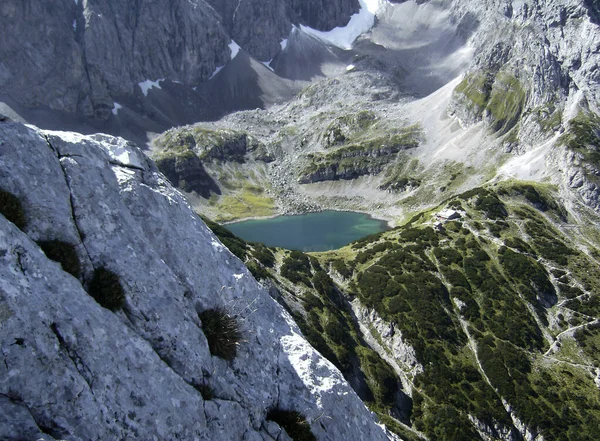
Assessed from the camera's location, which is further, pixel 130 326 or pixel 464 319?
pixel 464 319

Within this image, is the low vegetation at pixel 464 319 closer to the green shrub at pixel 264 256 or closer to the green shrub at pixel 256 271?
the green shrub at pixel 264 256

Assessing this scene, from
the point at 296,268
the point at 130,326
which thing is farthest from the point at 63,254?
→ the point at 296,268

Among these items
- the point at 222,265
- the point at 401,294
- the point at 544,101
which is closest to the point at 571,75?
the point at 544,101

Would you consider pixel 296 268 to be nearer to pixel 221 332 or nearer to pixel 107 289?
pixel 221 332

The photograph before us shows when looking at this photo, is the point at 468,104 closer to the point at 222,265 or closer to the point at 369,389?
the point at 369,389

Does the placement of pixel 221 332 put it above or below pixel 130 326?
below

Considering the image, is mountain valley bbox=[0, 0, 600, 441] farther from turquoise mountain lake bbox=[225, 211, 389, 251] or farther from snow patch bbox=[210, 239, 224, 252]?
turquoise mountain lake bbox=[225, 211, 389, 251]

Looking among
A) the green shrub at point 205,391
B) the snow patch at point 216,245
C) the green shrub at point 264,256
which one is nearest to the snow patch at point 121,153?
the snow patch at point 216,245
